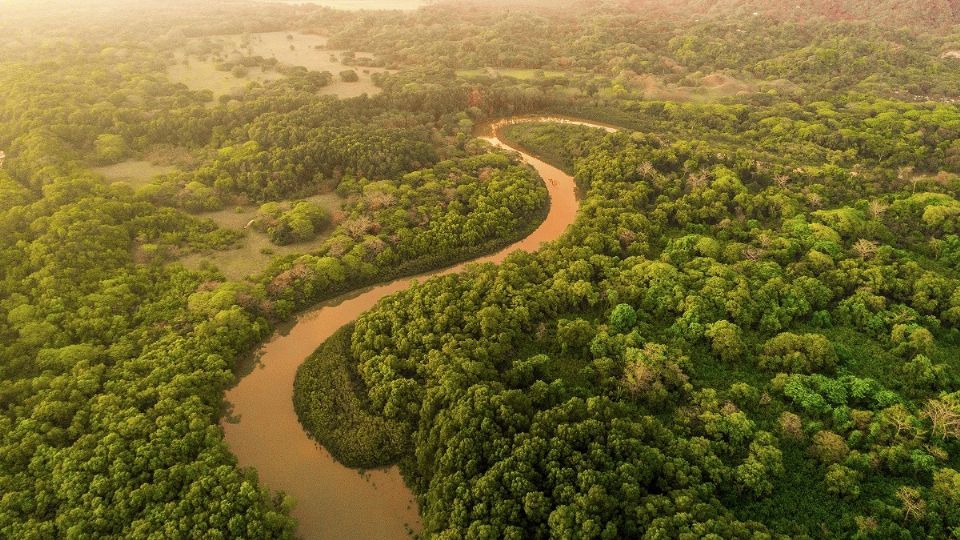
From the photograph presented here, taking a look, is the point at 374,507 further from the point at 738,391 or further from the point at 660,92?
the point at 660,92

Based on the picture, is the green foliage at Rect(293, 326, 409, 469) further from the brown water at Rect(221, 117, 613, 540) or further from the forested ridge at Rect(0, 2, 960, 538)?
the brown water at Rect(221, 117, 613, 540)

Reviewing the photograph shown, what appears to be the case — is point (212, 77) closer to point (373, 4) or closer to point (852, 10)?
point (373, 4)

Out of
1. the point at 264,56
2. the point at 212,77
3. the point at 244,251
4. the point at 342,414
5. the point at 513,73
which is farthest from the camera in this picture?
the point at 264,56

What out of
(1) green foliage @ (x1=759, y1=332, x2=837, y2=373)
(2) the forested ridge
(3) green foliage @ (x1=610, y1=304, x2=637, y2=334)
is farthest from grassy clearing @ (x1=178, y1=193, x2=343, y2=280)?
(1) green foliage @ (x1=759, y1=332, x2=837, y2=373)

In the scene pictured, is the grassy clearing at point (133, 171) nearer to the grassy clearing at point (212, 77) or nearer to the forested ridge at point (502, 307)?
the forested ridge at point (502, 307)

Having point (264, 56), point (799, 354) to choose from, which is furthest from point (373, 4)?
point (799, 354)

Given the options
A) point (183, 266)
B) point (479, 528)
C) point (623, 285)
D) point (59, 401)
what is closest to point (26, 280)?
point (183, 266)

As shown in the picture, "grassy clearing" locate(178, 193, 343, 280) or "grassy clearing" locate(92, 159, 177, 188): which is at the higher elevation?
"grassy clearing" locate(92, 159, 177, 188)

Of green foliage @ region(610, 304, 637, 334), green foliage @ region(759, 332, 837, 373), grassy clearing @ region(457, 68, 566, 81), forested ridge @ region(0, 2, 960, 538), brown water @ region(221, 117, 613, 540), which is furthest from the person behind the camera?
grassy clearing @ region(457, 68, 566, 81)
